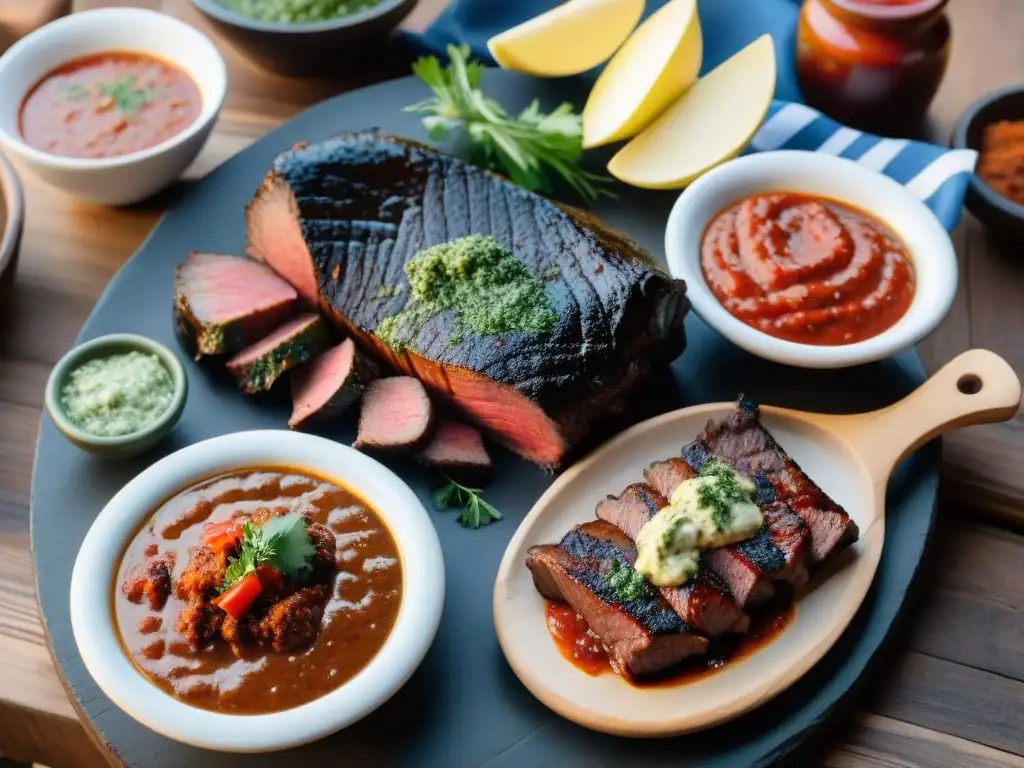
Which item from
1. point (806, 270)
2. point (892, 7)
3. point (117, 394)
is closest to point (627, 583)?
point (806, 270)

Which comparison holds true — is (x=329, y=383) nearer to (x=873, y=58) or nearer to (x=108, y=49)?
(x=108, y=49)

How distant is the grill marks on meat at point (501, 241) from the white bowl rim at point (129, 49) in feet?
1.50

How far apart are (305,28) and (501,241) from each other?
4.87 feet

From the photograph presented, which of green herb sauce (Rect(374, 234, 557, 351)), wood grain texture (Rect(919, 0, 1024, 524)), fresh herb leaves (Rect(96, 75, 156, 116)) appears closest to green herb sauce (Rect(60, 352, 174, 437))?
green herb sauce (Rect(374, 234, 557, 351))

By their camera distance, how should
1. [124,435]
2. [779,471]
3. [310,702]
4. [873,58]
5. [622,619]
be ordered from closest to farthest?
[310,702], [622,619], [779,471], [124,435], [873,58]

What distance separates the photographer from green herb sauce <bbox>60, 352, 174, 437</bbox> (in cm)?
336

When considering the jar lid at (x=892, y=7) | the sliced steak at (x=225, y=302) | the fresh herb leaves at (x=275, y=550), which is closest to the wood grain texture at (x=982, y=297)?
the jar lid at (x=892, y=7)

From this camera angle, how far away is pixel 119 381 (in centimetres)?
345

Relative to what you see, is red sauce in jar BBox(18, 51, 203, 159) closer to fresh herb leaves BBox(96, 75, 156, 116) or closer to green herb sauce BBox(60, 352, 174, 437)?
fresh herb leaves BBox(96, 75, 156, 116)

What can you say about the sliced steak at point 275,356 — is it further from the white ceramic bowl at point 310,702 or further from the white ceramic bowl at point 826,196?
the white ceramic bowl at point 826,196

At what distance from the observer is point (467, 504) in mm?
3418

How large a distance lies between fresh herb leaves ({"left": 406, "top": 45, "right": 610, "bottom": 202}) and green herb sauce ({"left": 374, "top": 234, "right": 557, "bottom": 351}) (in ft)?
2.27

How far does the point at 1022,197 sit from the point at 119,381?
3492 millimetres

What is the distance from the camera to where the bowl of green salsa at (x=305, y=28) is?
4410mm
